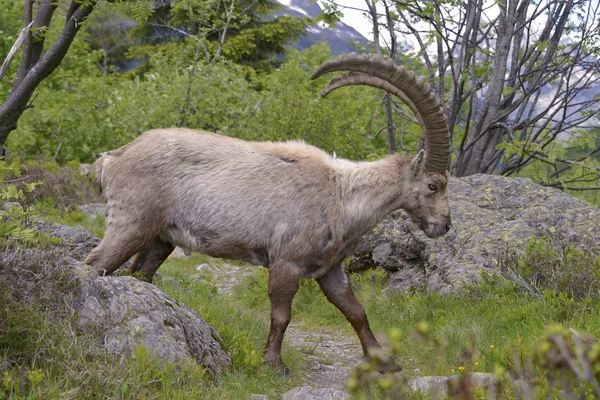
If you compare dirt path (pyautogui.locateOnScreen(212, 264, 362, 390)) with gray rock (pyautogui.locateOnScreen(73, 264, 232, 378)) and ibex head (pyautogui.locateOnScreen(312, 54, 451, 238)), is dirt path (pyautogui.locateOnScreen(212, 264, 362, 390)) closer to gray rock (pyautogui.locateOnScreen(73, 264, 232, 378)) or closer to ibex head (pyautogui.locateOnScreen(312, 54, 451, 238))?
gray rock (pyautogui.locateOnScreen(73, 264, 232, 378))

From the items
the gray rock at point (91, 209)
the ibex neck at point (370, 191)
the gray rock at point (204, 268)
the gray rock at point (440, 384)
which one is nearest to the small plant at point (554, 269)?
the ibex neck at point (370, 191)

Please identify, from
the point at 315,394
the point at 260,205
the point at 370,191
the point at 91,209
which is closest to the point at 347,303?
the point at 370,191

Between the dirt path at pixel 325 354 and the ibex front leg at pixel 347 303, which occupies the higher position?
the ibex front leg at pixel 347 303

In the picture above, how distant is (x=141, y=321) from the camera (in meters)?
4.14

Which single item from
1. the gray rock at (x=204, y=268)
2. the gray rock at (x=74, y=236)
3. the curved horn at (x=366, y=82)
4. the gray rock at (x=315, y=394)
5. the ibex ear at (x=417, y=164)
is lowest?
the gray rock at (x=204, y=268)

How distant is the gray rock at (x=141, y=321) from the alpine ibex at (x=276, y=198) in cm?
101

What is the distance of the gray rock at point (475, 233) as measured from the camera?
295 inches

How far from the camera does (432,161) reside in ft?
19.9

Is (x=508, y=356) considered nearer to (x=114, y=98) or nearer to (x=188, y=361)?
(x=188, y=361)

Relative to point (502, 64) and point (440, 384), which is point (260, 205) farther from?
point (502, 64)

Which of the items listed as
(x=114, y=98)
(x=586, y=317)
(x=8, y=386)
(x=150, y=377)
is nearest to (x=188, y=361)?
(x=150, y=377)

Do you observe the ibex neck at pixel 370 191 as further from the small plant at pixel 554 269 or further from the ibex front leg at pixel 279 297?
the small plant at pixel 554 269

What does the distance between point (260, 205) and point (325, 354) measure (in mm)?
1854

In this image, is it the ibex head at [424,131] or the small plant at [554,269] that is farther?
the small plant at [554,269]
